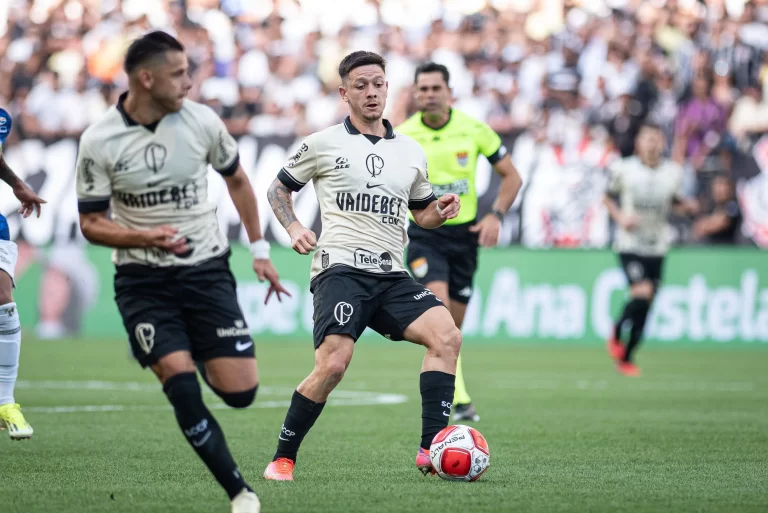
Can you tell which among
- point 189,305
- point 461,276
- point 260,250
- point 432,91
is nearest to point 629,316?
point 461,276

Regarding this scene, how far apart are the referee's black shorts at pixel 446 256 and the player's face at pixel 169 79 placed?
4.84 m

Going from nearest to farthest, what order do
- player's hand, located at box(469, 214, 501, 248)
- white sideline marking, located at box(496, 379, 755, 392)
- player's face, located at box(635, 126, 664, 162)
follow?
1. player's hand, located at box(469, 214, 501, 248)
2. white sideline marking, located at box(496, 379, 755, 392)
3. player's face, located at box(635, 126, 664, 162)

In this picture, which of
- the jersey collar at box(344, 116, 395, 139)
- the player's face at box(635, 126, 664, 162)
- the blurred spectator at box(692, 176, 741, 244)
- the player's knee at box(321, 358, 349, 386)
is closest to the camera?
the player's knee at box(321, 358, 349, 386)

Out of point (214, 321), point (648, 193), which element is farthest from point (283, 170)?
point (648, 193)

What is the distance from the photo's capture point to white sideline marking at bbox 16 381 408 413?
11623mm

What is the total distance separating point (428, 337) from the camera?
24.7 feet

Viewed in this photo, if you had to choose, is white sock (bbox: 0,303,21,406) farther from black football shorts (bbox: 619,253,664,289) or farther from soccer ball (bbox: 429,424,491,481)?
black football shorts (bbox: 619,253,664,289)

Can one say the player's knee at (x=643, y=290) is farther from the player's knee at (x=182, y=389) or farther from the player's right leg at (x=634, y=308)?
the player's knee at (x=182, y=389)

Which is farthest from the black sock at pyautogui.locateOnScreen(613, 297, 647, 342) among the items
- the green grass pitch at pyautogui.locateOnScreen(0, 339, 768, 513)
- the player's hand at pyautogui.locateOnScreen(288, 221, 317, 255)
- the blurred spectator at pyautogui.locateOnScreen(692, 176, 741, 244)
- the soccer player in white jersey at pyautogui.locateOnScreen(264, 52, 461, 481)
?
the player's hand at pyautogui.locateOnScreen(288, 221, 317, 255)

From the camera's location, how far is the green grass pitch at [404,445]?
654cm

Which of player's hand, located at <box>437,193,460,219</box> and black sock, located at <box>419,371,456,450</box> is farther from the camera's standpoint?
black sock, located at <box>419,371,456,450</box>

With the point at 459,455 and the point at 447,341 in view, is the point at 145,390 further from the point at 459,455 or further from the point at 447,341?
the point at 459,455

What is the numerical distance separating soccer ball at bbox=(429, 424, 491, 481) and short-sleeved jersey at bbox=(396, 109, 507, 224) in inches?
146

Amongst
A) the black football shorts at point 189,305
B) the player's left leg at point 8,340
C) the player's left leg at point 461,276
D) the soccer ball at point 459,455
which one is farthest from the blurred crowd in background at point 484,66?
the black football shorts at point 189,305
